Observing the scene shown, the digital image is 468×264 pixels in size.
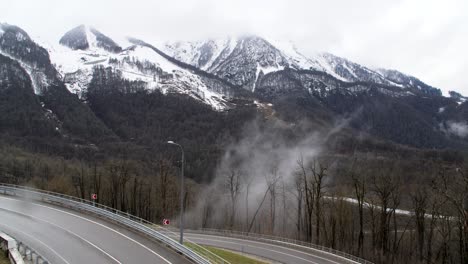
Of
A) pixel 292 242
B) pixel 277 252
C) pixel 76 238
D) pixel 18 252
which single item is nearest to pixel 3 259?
pixel 18 252

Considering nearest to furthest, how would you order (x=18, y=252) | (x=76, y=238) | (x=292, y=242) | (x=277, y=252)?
1. (x=18, y=252)
2. (x=76, y=238)
3. (x=277, y=252)
4. (x=292, y=242)

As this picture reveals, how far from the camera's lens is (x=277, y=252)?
2306 inches

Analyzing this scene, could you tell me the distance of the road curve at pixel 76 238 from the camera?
33219 mm

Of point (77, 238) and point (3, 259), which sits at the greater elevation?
point (3, 259)

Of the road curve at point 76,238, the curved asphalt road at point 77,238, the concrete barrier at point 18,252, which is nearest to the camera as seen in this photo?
the concrete barrier at point 18,252

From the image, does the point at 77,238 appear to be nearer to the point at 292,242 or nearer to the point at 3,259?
the point at 3,259

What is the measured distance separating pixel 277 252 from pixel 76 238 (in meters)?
28.4

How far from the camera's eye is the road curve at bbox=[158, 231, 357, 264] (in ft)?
181

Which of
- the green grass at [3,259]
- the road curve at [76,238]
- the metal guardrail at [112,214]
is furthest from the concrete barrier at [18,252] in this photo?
the metal guardrail at [112,214]

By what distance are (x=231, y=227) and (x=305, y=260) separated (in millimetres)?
39692

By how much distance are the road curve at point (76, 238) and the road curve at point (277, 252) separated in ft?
66.5

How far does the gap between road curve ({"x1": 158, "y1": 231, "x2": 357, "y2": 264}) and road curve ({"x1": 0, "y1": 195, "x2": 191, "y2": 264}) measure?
20274 mm

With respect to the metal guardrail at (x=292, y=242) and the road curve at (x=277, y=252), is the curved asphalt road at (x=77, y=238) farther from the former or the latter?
the metal guardrail at (x=292, y=242)

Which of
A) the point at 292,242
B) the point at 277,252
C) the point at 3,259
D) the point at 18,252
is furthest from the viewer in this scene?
the point at 292,242
